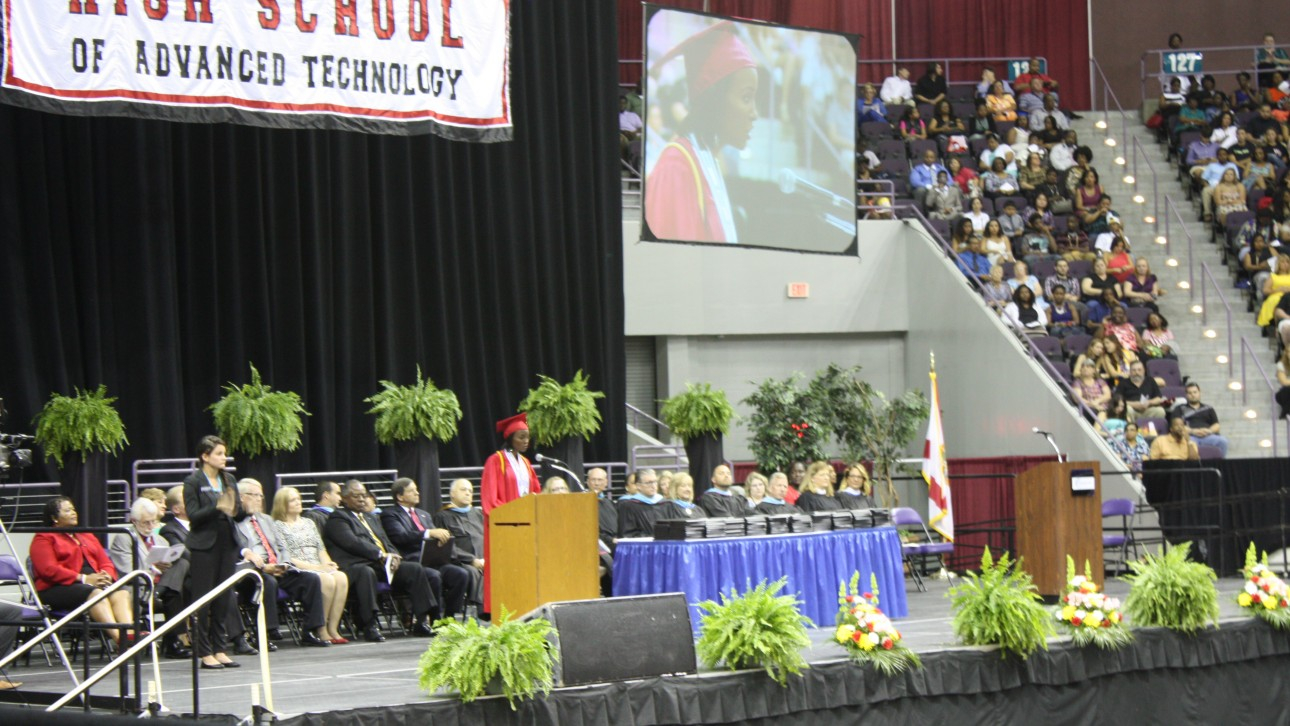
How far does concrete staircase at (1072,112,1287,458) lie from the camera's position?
1677cm

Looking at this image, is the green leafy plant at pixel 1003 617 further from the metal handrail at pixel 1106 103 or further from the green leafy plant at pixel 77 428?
the metal handrail at pixel 1106 103

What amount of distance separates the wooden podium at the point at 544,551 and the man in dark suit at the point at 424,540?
1.94 meters

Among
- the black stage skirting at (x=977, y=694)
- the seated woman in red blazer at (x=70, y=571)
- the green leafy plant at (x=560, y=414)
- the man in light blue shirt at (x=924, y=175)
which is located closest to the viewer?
the black stage skirting at (x=977, y=694)

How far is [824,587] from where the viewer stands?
34.2ft

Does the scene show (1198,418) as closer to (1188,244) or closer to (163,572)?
(1188,244)

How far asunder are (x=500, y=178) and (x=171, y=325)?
3883 millimetres

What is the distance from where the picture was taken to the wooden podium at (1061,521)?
10656 millimetres

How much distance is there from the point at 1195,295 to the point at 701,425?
7062mm

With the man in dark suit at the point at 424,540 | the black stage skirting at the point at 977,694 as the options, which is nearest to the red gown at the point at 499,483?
the man in dark suit at the point at 424,540

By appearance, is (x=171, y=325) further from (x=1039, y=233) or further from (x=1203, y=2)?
(x=1203, y=2)

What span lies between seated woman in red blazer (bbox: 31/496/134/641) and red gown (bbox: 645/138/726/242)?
6291 millimetres

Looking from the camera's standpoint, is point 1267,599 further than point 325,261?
No

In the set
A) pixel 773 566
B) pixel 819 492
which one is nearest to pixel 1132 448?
pixel 819 492

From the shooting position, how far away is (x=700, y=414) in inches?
562
